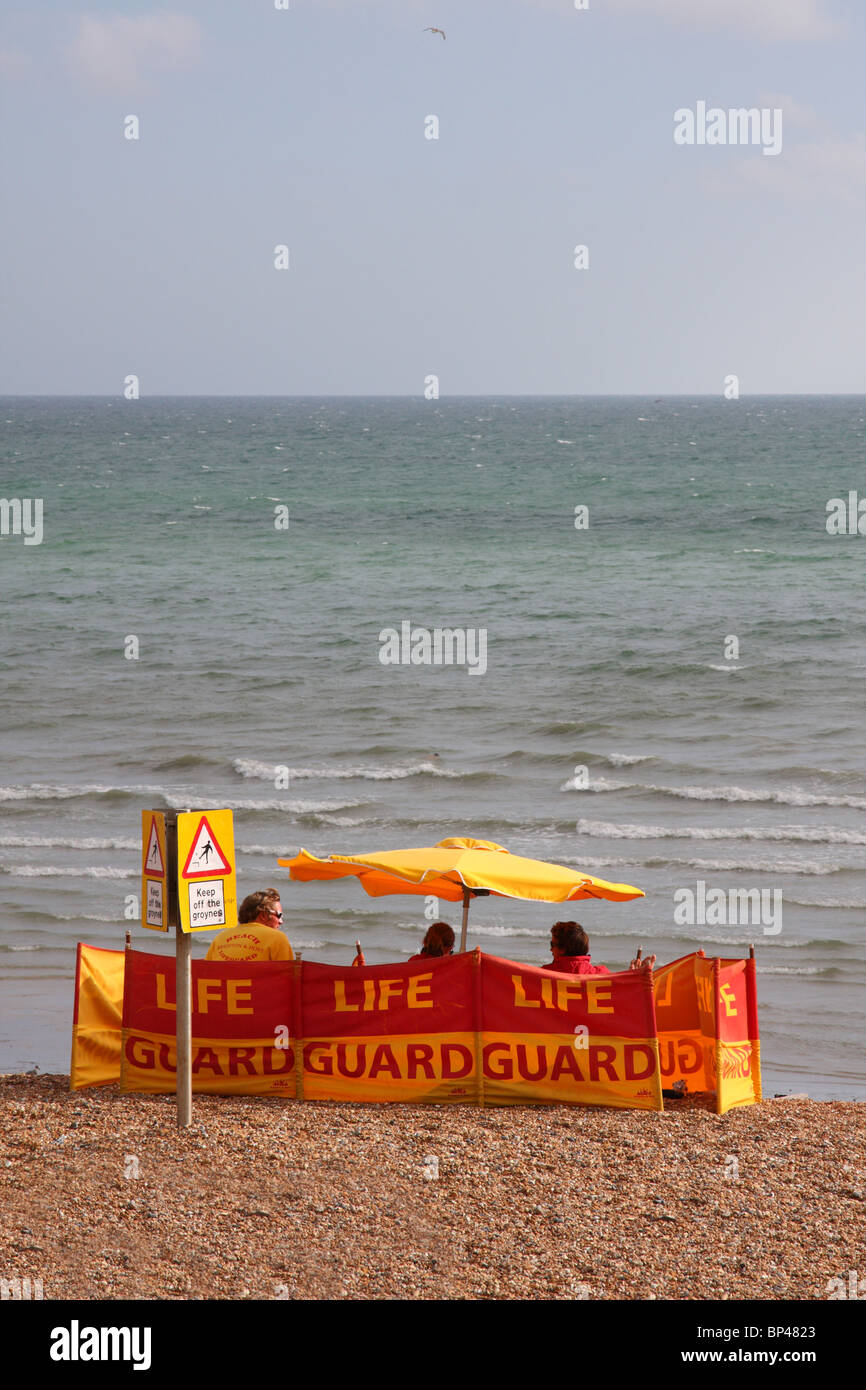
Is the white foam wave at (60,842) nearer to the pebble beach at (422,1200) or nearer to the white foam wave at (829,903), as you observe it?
the white foam wave at (829,903)

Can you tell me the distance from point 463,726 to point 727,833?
725 centimetres

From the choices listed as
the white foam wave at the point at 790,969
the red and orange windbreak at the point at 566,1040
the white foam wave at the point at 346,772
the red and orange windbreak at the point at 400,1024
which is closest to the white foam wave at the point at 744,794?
the white foam wave at the point at 346,772

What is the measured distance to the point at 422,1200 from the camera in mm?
7309

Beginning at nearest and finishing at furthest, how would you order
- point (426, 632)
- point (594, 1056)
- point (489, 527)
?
point (594, 1056)
point (426, 632)
point (489, 527)

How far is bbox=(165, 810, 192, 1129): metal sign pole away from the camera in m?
8.16

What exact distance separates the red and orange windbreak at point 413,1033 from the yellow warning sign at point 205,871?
97 centimetres

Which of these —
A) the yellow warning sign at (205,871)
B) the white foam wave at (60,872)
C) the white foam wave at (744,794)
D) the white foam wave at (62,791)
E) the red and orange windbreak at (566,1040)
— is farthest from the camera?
the white foam wave at (62,791)

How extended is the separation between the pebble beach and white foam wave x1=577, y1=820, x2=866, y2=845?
8611 mm

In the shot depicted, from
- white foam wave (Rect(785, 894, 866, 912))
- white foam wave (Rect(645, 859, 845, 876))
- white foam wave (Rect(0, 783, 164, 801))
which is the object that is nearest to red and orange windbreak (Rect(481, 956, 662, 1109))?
white foam wave (Rect(785, 894, 866, 912))

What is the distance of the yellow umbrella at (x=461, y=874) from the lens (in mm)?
9242

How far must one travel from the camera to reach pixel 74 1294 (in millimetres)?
6230
